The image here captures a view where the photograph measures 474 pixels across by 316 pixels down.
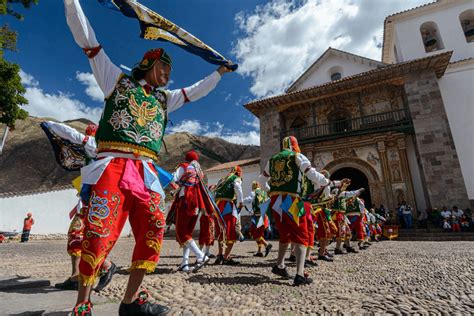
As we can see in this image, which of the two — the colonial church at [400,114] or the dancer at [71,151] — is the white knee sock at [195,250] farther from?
the colonial church at [400,114]

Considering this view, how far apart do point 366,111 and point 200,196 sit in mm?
15342

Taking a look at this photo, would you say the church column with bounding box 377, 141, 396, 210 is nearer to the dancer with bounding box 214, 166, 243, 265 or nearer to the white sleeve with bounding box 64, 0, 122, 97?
the dancer with bounding box 214, 166, 243, 265

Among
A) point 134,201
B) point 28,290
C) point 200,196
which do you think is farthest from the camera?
point 200,196

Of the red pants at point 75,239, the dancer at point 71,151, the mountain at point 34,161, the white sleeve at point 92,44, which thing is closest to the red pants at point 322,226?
the dancer at point 71,151

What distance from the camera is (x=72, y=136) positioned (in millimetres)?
2561

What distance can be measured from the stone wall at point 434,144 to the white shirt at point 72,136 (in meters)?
14.3

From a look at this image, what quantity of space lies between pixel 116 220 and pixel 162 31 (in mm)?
1504

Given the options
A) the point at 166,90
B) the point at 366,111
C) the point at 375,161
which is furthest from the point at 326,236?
the point at 366,111

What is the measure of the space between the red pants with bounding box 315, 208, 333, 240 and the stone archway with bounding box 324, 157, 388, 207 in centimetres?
1019

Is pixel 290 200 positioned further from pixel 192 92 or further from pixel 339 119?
pixel 339 119

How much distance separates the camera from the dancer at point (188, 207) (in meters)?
3.90

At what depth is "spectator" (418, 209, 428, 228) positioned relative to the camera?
12.1 metres

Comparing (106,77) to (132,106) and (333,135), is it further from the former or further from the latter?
(333,135)

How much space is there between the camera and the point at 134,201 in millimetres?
1732
